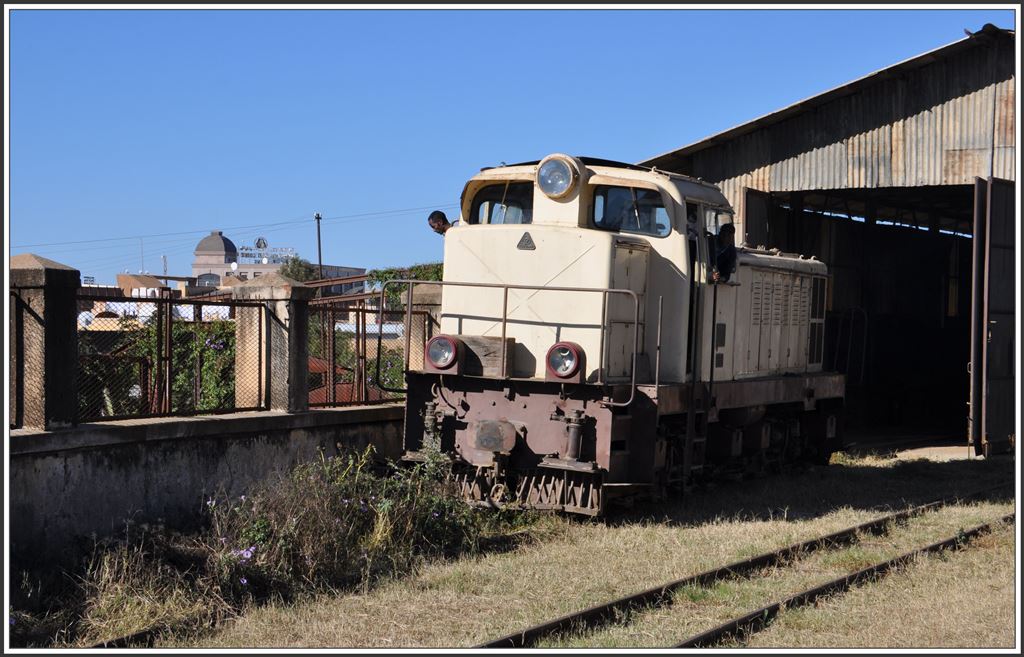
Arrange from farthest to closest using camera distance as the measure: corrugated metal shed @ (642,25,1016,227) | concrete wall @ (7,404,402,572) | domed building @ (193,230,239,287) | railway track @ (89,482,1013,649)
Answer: domed building @ (193,230,239,287) → corrugated metal shed @ (642,25,1016,227) → concrete wall @ (7,404,402,572) → railway track @ (89,482,1013,649)

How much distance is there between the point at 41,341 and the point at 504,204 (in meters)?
4.98

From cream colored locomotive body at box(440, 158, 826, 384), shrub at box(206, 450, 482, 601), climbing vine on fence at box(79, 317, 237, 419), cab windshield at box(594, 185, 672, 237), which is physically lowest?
shrub at box(206, 450, 482, 601)

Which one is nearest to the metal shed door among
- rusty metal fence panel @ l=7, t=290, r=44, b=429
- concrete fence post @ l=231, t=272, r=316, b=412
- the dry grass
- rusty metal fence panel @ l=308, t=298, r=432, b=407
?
the dry grass

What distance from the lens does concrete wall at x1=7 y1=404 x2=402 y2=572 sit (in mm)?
8219

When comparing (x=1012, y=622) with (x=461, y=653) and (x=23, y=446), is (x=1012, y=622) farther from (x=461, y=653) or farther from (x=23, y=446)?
(x=23, y=446)

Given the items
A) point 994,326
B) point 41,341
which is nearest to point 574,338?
point 41,341

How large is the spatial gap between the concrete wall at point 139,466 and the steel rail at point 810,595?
15.1 feet

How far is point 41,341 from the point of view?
841cm

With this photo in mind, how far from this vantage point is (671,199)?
1096 cm

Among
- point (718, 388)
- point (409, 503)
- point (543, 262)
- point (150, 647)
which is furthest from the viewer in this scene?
point (718, 388)

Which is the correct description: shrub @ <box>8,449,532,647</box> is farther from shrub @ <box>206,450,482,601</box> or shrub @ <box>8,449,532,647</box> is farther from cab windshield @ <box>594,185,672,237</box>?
cab windshield @ <box>594,185,672,237</box>

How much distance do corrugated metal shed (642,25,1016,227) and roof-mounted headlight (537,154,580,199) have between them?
9.10 m

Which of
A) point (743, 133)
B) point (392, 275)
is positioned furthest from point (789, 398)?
point (392, 275)

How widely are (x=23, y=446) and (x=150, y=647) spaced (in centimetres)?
226
